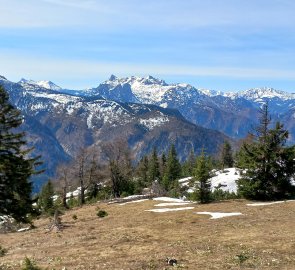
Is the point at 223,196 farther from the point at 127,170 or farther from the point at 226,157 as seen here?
the point at 226,157

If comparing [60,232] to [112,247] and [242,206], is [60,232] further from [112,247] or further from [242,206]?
[242,206]

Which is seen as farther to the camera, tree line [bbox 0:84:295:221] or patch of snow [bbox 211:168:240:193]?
patch of snow [bbox 211:168:240:193]

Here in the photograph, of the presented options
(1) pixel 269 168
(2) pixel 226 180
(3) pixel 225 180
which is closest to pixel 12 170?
(1) pixel 269 168

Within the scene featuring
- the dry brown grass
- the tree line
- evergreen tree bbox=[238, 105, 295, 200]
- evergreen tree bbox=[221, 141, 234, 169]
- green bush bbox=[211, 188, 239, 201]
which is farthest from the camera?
evergreen tree bbox=[221, 141, 234, 169]

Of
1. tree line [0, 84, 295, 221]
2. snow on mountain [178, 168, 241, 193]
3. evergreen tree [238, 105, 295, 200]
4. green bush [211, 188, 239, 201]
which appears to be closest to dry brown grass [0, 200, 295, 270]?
evergreen tree [238, 105, 295, 200]

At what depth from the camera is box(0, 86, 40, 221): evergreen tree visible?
1033 inches

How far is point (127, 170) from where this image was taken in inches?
3735

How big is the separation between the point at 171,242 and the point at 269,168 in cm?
2732

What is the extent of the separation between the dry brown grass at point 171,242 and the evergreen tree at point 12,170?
4.91m

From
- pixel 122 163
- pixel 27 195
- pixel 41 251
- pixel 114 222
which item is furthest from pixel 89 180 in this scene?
pixel 27 195

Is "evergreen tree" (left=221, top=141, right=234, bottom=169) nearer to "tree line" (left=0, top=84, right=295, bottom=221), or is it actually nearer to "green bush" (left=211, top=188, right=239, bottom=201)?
"tree line" (left=0, top=84, right=295, bottom=221)

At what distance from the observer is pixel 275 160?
5781 cm

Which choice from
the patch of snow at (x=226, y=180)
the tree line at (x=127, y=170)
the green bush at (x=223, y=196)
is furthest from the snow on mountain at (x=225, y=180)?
the green bush at (x=223, y=196)

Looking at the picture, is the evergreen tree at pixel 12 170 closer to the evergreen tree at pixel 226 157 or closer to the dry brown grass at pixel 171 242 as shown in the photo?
the dry brown grass at pixel 171 242
